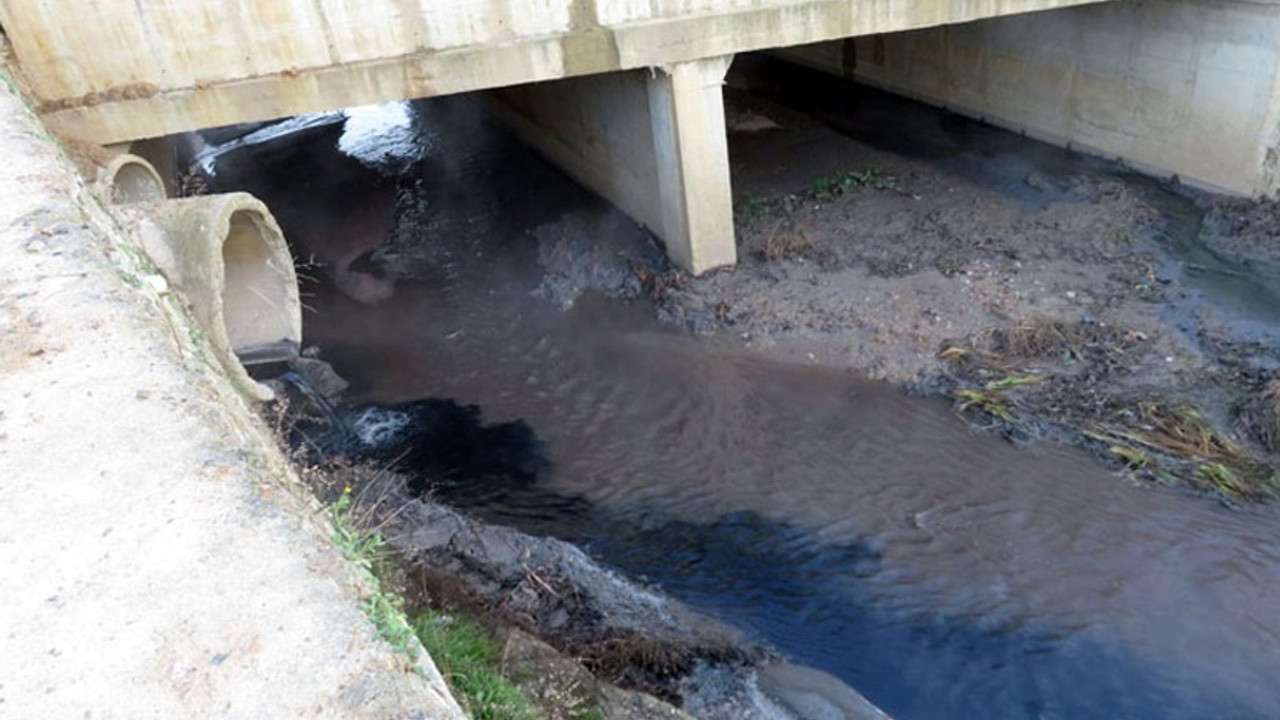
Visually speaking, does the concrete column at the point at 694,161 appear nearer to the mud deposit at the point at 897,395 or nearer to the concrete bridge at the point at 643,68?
the concrete bridge at the point at 643,68

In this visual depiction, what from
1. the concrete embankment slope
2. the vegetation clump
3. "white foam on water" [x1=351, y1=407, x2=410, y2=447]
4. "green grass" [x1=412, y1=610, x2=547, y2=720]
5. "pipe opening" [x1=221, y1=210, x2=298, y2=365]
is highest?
the concrete embankment slope

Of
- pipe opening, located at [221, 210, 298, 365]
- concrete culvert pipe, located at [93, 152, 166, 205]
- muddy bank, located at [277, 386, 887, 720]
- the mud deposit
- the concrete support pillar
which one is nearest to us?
muddy bank, located at [277, 386, 887, 720]

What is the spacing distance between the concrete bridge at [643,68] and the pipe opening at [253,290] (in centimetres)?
153

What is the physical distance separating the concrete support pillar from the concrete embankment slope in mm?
8237

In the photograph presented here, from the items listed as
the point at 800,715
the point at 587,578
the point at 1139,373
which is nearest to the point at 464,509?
the point at 587,578

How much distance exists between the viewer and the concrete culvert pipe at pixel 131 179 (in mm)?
9914

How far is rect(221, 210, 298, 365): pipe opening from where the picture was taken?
10.2m

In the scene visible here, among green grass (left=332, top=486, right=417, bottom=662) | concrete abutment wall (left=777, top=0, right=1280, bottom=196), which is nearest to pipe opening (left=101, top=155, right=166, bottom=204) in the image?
green grass (left=332, top=486, right=417, bottom=662)

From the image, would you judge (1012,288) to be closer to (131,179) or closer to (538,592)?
(538,592)

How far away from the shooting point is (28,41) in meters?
10.0

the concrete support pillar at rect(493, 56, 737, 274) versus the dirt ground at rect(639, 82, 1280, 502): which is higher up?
the concrete support pillar at rect(493, 56, 737, 274)

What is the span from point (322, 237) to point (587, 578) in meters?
11.0

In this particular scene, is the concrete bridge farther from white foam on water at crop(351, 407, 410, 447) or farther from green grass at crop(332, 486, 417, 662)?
green grass at crop(332, 486, 417, 662)

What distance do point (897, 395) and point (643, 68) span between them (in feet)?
18.3
